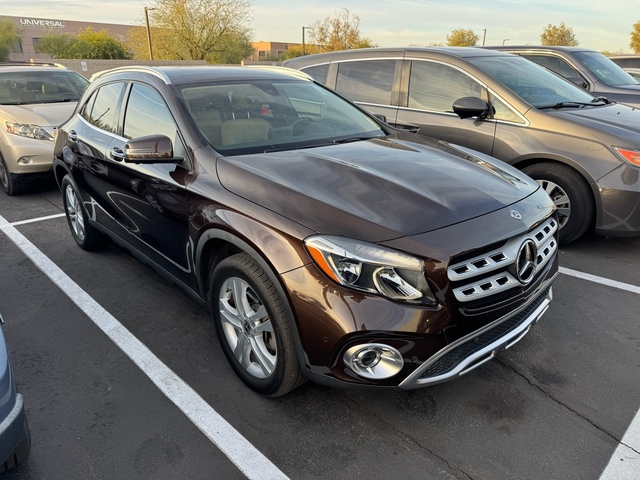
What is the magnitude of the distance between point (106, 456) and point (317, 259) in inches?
53.2

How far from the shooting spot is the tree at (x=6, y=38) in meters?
50.5

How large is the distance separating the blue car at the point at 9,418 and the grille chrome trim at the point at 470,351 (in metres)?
1.51

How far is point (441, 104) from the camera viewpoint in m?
5.12

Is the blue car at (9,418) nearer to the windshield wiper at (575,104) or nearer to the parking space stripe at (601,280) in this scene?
the parking space stripe at (601,280)

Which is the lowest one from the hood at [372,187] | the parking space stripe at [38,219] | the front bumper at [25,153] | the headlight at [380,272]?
the parking space stripe at [38,219]

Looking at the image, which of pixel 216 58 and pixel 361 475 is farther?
pixel 216 58

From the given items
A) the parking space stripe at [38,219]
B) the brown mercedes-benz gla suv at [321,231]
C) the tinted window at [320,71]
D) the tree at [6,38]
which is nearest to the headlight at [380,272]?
the brown mercedes-benz gla suv at [321,231]

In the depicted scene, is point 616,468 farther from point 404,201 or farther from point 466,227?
point 404,201

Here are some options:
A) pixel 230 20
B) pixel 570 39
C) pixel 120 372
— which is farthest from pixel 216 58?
pixel 120 372

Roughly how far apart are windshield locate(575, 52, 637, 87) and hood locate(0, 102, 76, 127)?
25.1ft

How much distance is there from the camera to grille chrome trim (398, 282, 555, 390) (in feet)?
7.00

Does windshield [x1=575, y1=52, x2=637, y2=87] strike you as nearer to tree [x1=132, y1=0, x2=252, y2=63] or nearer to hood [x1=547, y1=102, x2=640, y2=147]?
hood [x1=547, y1=102, x2=640, y2=147]

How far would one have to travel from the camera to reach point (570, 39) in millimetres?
45406

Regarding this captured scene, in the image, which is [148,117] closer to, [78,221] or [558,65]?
[78,221]
